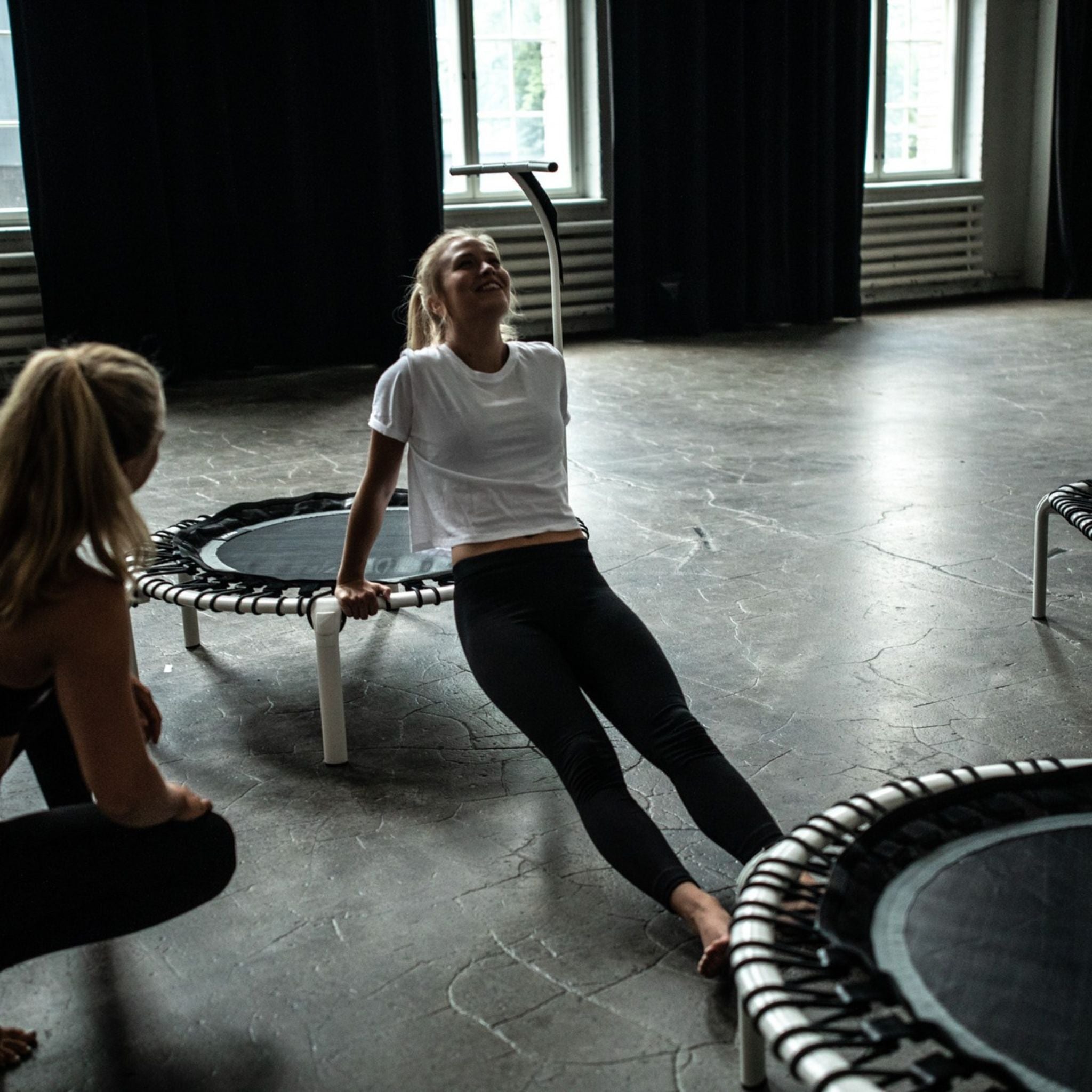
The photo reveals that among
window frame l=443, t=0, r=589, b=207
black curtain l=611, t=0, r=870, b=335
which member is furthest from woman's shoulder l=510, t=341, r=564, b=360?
black curtain l=611, t=0, r=870, b=335

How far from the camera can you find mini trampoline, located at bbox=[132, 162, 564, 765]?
222 cm

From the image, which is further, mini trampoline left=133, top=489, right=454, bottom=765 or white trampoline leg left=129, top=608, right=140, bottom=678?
mini trampoline left=133, top=489, right=454, bottom=765

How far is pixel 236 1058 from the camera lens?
4.78 ft

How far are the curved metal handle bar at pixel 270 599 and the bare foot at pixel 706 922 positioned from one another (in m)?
0.74

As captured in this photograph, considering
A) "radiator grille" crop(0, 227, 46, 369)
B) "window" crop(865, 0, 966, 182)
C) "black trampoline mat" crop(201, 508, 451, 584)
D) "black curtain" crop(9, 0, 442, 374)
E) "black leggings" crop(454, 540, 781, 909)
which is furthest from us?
"window" crop(865, 0, 966, 182)

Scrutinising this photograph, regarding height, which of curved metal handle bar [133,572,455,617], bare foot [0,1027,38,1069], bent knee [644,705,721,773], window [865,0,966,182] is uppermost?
window [865,0,966,182]

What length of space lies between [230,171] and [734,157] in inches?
110

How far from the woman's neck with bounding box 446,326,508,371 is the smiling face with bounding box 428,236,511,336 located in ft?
0.06

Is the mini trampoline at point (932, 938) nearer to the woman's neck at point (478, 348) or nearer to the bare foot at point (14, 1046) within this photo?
the bare foot at point (14, 1046)

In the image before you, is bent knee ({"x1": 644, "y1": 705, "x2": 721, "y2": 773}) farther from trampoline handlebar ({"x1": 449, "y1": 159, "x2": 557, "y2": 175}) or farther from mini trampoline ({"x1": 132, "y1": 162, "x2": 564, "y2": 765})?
trampoline handlebar ({"x1": 449, "y1": 159, "x2": 557, "y2": 175})

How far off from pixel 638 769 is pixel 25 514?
3.88 ft

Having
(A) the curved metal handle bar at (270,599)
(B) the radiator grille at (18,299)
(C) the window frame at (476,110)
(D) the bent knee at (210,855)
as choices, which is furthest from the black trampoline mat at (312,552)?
(C) the window frame at (476,110)

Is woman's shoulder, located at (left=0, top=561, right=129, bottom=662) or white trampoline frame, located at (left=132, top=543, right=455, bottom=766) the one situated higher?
woman's shoulder, located at (left=0, top=561, right=129, bottom=662)

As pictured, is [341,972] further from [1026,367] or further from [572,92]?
[572,92]
